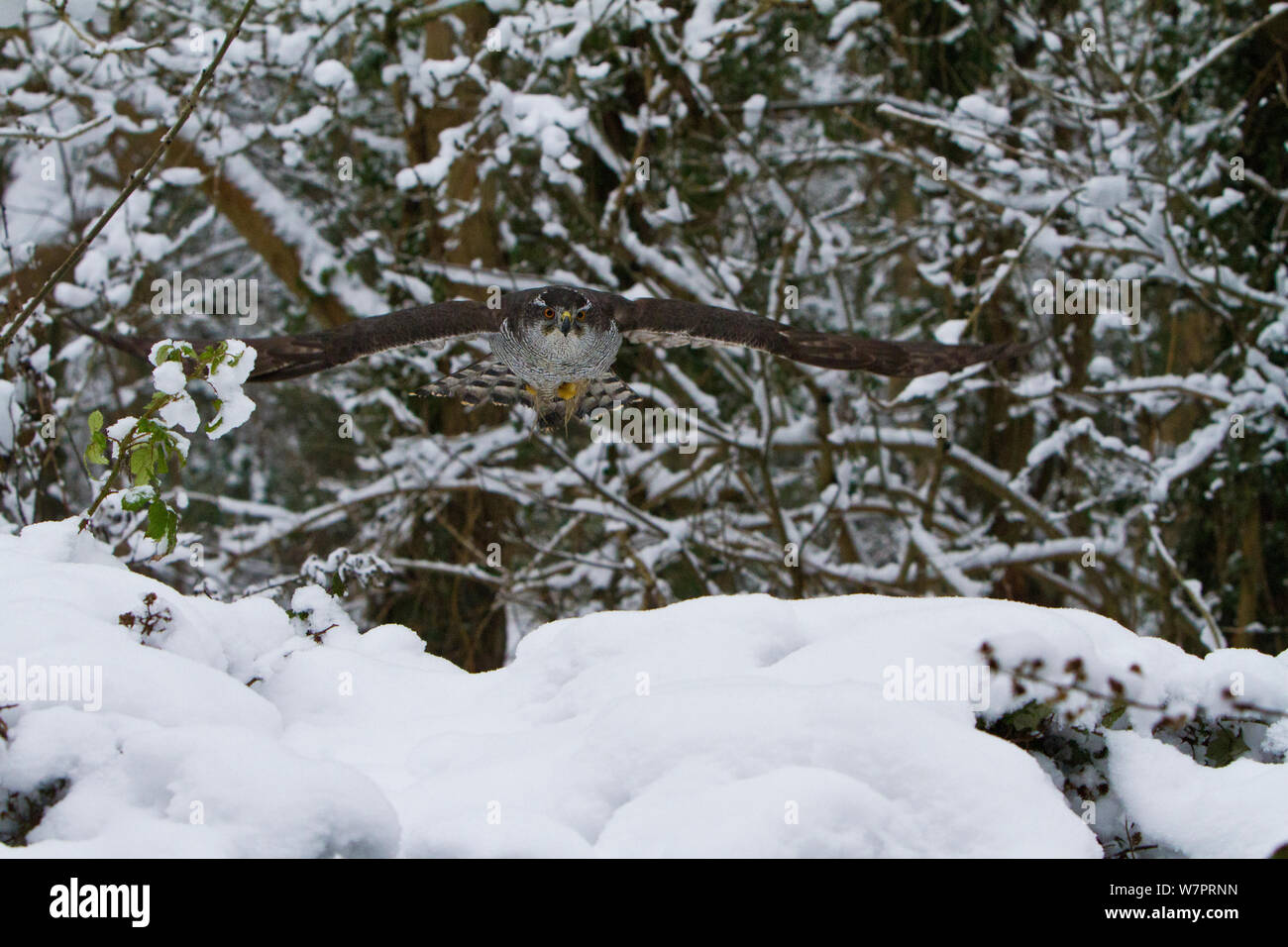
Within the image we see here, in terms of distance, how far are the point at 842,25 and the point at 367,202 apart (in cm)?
455

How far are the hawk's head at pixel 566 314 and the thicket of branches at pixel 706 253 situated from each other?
1588 mm

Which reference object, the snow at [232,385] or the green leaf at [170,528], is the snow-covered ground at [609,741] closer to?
the green leaf at [170,528]

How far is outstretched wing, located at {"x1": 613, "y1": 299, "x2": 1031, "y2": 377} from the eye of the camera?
176 inches

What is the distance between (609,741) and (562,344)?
311cm

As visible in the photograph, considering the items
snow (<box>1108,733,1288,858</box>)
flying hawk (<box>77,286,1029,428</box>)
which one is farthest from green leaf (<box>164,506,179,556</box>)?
snow (<box>1108,733,1288,858</box>)

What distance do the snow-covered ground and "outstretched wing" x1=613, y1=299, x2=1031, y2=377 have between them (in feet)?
5.50

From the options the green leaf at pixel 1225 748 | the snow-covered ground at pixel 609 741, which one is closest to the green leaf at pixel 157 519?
the snow-covered ground at pixel 609 741

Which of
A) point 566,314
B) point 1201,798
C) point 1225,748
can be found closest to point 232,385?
point 566,314

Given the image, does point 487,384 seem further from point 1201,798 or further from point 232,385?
point 1201,798

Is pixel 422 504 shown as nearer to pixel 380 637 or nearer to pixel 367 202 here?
pixel 367 202

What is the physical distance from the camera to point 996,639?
254 cm

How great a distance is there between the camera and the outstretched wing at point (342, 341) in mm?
4426

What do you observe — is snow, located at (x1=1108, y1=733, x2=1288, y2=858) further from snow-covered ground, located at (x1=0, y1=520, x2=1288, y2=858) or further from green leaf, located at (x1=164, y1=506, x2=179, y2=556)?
green leaf, located at (x1=164, y1=506, x2=179, y2=556)

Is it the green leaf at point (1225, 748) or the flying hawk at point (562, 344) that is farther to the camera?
the flying hawk at point (562, 344)
